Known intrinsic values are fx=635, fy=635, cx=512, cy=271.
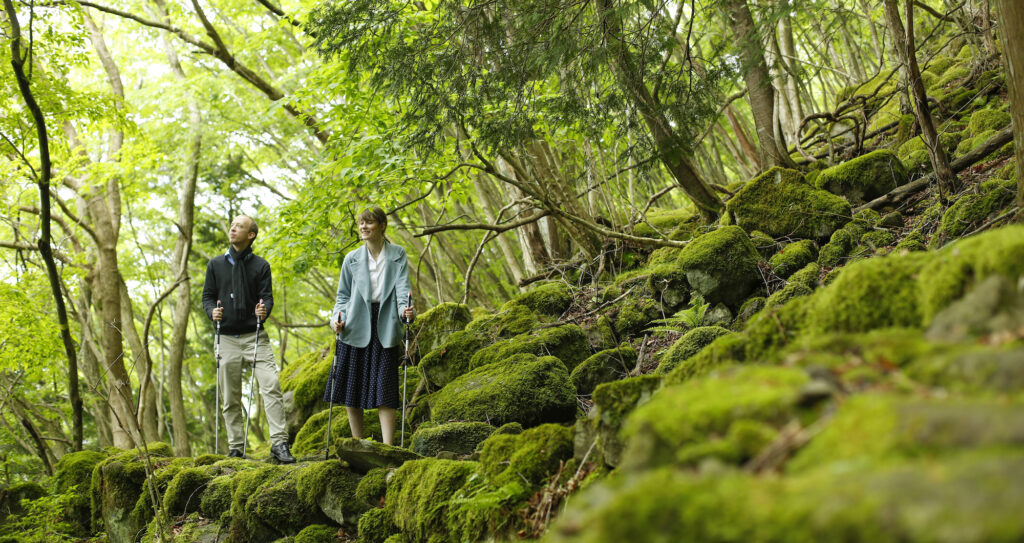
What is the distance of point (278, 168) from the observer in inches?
661

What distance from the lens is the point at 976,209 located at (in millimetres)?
4820

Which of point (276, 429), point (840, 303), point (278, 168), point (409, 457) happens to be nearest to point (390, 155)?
point (276, 429)

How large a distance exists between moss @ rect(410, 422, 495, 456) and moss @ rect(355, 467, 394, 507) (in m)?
0.45

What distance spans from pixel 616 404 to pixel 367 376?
3271 mm

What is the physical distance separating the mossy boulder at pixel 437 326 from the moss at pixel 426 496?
351cm

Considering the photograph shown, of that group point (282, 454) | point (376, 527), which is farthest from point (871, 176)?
point (282, 454)

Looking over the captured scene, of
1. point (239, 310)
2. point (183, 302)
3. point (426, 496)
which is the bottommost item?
point (426, 496)

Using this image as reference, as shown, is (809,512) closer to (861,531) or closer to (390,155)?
(861,531)

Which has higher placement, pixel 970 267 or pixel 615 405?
pixel 970 267

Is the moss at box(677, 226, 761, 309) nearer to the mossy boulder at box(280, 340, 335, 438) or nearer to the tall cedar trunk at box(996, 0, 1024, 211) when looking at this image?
the tall cedar trunk at box(996, 0, 1024, 211)

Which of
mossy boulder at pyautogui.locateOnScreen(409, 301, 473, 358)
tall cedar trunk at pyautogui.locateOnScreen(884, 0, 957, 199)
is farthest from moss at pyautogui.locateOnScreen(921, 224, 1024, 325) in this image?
mossy boulder at pyautogui.locateOnScreen(409, 301, 473, 358)

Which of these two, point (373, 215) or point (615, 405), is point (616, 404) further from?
point (373, 215)

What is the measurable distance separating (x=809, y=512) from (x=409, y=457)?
11.0 feet

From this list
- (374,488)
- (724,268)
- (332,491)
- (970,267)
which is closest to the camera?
(970,267)
